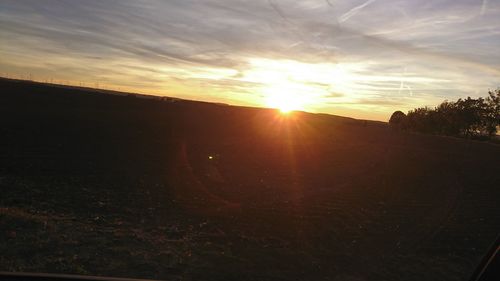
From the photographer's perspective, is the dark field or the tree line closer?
the dark field

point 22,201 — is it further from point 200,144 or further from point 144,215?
point 200,144

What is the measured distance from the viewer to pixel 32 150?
59.6 feet

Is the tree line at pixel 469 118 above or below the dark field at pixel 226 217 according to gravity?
above

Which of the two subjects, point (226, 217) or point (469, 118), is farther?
point (469, 118)

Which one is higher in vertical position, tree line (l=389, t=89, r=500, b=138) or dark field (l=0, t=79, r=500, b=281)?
tree line (l=389, t=89, r=500, b=138)

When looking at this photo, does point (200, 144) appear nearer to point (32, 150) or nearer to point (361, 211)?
point (32, 150)

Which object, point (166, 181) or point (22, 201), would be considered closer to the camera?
point (22, 201)

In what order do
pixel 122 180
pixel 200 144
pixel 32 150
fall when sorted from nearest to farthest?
pixel 122 180 < pixel 32 150 < pixel 200 144

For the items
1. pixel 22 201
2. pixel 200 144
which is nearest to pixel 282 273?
pixel 22 201

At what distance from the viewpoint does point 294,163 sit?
21.9m

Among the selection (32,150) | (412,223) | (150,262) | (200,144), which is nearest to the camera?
(150,262)

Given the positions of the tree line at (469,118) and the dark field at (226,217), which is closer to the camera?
the dark field at (226,217)

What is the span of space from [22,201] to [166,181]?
4976mm

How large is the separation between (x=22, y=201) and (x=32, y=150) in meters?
8.95
